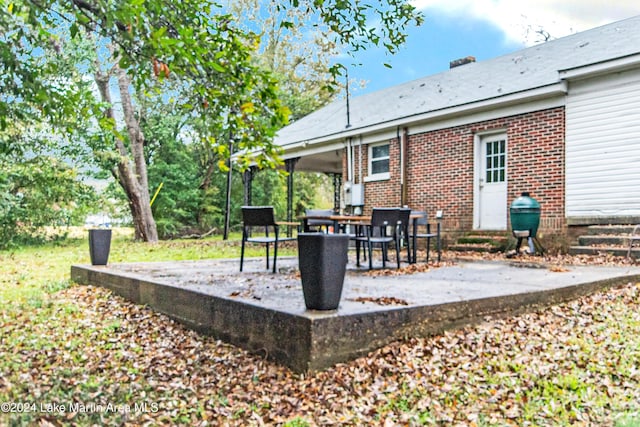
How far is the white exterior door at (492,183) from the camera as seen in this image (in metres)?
9.89

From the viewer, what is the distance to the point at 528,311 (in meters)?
4.50

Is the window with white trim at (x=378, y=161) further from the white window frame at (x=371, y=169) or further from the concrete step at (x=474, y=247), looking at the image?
the concrete step at (x=474, y=247)

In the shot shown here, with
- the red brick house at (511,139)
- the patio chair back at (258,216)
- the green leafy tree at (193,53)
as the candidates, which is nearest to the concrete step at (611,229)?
the red brick house at (511,139)

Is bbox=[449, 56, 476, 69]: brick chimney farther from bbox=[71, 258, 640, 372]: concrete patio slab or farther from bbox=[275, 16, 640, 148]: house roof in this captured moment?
bbox=[71, 258, 640, 372]: concrete patio slab

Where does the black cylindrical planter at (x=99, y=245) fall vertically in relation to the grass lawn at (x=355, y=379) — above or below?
above

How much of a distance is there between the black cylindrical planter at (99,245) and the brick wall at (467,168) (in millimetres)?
6609

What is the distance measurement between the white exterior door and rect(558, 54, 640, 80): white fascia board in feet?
5.80

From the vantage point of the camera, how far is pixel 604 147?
328 inches

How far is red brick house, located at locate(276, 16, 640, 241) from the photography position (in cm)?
823

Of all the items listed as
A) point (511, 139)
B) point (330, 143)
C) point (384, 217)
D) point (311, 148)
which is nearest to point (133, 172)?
point (311, 148)

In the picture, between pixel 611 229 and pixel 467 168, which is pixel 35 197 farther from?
pixel 611 229

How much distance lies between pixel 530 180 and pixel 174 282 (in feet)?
22.0

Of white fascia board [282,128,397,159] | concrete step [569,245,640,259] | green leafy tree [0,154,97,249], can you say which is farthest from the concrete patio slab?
green leafy tree [0,154,97,249]

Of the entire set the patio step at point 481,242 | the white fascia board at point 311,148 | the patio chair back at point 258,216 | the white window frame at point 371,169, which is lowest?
the patio step at point 481,242
